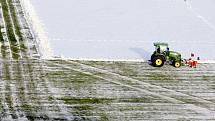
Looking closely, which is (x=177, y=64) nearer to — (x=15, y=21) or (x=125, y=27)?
(x=125, y=27)

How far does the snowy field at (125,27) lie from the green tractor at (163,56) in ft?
3.84

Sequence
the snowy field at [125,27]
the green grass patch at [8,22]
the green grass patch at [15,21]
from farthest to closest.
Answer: the green grass patch at [15,21] → the green grass patch at [8,22] → the snowy field at [125,27]

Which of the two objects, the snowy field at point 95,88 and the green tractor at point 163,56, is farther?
the green tractor at point 163,56

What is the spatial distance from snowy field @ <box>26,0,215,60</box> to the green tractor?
117 cm

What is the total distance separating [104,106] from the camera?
53.7 feet

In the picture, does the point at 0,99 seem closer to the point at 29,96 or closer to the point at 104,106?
the point at 29,96

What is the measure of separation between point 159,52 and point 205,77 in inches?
82.9

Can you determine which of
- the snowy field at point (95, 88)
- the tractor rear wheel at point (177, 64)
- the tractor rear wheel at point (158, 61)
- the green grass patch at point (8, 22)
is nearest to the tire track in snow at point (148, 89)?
the snowy field at point (95, 88)

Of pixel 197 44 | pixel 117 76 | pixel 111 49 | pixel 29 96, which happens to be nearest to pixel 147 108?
pixel 117 76

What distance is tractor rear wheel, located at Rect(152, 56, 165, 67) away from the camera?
1988 centimetres

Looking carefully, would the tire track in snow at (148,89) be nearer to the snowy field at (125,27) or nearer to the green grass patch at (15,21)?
the snowy field at (125,27)

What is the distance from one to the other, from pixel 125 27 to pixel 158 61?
4942 mm

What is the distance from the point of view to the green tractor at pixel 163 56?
1989 cm

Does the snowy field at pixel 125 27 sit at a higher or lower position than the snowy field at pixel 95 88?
higher
